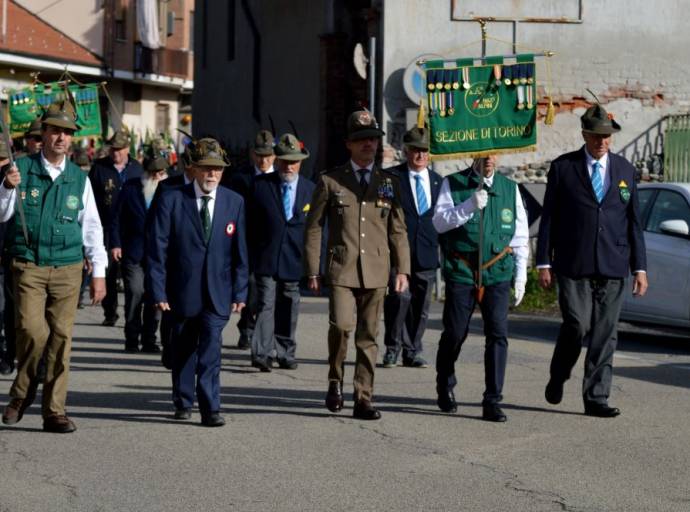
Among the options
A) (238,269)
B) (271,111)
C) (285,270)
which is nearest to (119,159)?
(285,270)

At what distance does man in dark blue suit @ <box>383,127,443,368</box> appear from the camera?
43.3ft

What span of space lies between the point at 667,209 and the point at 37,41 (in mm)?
36205

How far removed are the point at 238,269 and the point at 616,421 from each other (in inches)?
104

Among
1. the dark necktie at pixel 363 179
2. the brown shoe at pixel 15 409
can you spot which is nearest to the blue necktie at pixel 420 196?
the dark necktie at pixel 363 179

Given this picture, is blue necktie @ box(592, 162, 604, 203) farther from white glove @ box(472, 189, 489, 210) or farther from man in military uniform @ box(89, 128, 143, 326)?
man in military uniform @ box(89, 128, 143, 326)

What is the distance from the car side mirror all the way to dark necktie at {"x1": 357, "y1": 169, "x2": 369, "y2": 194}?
516 cm

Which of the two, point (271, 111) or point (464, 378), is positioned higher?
point (271, 111)

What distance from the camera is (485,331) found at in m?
10.4

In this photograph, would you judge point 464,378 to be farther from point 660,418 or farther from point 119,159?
point 119,159

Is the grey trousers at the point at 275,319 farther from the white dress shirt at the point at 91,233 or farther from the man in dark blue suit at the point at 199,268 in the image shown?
the white dress shirt at the point at 91,233

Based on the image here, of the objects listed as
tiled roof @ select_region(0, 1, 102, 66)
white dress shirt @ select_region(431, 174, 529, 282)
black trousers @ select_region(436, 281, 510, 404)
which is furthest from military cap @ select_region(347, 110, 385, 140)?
tiled roof @ select_region(0, 1, 102, 66)

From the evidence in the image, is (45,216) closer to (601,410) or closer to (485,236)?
(485,236)

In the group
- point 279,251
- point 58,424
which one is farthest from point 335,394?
point 279,251

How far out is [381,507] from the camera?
7469 millimetres
